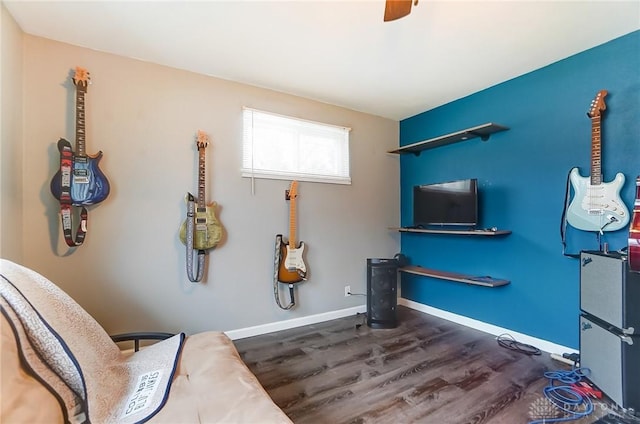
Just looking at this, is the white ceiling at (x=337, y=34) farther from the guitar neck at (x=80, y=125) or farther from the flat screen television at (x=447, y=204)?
the flat screen television at (x=447, y=204)

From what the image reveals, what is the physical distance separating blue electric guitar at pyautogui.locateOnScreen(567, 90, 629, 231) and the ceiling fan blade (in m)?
1.84

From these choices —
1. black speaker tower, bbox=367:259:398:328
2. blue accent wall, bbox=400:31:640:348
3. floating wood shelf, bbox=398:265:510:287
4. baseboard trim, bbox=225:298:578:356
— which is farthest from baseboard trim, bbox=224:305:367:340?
blue accent wall, bbox=400:31:640:348

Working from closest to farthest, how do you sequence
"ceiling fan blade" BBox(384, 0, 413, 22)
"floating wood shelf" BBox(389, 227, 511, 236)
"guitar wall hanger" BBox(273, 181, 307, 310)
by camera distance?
"ceiling fan blade" BBox(384, 0, 413, 22) < "floating wood shelf" BBox(389, 227, 511, 236) < "guitar wall hanger" BBox(273, 181, 307, 310)

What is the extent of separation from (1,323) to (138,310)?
1717 mm

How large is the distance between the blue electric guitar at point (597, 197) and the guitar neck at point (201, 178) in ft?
10.0

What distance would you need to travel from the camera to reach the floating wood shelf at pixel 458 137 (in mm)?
2848

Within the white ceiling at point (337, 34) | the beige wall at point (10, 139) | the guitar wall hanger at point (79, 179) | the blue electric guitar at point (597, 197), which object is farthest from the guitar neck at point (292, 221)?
the blue electric guitar at point (597, 197)

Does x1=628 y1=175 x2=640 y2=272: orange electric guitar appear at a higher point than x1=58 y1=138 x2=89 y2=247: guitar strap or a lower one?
lower

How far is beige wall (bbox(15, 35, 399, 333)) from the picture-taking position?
2.20 m

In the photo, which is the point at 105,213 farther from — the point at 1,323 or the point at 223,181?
the point at 1,323

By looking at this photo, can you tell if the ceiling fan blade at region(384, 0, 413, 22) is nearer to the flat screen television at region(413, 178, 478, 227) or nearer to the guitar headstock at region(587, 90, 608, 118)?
the guitar headstock at region(587, 90, 608, 118)

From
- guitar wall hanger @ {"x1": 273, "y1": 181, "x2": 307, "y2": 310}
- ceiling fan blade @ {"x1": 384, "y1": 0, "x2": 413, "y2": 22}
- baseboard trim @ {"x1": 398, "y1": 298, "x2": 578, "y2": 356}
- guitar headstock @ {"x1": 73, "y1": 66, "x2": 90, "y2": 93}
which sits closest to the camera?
ceiling fan blade @ {"x1": 384, "y1": 0, "x2": 413, "y2": 22}

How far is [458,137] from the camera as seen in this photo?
3160mm

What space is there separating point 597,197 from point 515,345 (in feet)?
4.61
